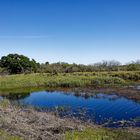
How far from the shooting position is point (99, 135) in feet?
44.4

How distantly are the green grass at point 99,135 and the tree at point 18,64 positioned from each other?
4653 cm

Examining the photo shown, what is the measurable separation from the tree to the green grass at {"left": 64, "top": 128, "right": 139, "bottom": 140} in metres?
46.5

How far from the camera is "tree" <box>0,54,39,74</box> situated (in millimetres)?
59938

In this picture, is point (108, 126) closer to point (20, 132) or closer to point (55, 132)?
point (55, 132)

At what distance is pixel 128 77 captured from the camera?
1956 inches

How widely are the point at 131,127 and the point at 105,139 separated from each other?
3.65 metres

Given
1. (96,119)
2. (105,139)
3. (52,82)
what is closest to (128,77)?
(52,82)

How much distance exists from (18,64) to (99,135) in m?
47.8

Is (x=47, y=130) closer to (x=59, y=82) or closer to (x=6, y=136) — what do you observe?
(x=6, y=136)

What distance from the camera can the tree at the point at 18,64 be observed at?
5994 centimetres

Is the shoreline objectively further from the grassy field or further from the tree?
the tree

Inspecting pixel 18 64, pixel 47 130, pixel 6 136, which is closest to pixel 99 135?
pixel 47 130

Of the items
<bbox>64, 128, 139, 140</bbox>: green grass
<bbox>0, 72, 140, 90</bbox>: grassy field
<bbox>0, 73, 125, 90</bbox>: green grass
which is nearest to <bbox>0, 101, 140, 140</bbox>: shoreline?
<bbox>64, 128, 139, 140</bbox>: green grass

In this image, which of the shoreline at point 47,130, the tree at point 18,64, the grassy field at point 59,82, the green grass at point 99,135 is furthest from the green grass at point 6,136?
the tree at point 18,64
